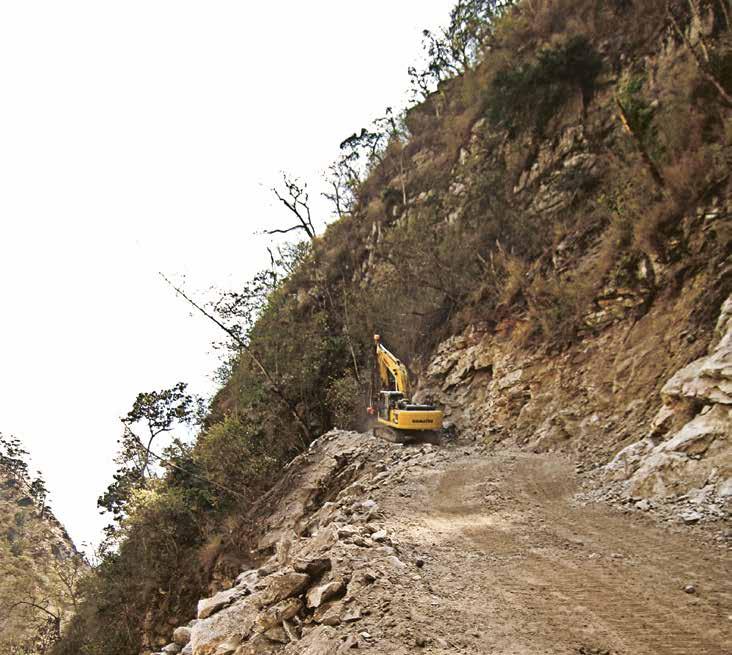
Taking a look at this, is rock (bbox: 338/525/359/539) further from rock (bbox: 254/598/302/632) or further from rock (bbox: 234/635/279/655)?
rock (bbox: 234/635/279/655)

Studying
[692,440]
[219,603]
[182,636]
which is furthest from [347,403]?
[692,440]

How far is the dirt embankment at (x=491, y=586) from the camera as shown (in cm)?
364

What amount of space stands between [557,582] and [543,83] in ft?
62.7

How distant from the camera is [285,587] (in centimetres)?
517

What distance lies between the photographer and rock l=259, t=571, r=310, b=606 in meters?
5.13

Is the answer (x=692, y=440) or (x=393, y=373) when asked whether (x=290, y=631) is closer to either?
(x=692, y=440)

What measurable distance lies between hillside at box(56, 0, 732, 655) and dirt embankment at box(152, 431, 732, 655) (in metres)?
0.03

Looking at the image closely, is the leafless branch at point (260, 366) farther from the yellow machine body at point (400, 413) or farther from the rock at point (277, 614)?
the rock at point (277, 614)

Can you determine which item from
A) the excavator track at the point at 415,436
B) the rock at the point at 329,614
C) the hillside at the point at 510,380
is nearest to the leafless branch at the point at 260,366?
the hillside at the point at 510,380

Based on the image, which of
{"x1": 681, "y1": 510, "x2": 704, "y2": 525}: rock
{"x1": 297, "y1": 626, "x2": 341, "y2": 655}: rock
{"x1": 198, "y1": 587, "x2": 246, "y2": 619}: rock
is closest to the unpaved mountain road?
{"x1": 681, "y1": 510, "x2": 704, "y2": 525}: rock

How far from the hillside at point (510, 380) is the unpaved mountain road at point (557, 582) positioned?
3cm

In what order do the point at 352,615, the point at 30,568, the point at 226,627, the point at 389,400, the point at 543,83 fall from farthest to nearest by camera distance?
the point at 30,568 → the point at 543,83 → the point at 389,400 → the point at 226,627 → the point at 352,615

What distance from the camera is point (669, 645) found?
334 cm

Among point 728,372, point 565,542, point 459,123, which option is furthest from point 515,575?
point 459,123
